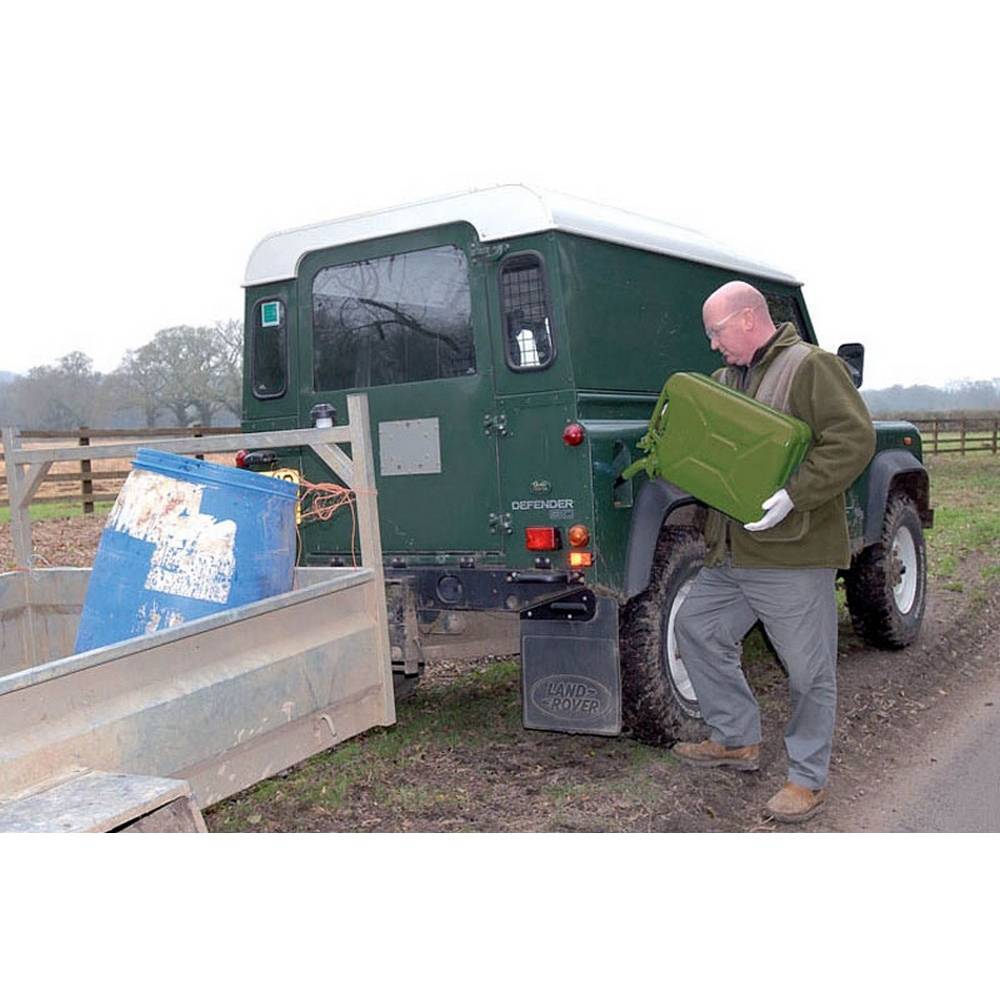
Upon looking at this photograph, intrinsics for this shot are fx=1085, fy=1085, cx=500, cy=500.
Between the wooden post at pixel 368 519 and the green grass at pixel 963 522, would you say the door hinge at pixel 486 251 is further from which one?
the green grass at pixel 963 522

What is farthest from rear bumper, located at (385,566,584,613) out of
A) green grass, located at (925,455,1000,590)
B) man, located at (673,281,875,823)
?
green grass, located at (925,455,1000,590)

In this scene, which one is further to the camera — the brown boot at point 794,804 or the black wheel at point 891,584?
the black wheel at point 891,584

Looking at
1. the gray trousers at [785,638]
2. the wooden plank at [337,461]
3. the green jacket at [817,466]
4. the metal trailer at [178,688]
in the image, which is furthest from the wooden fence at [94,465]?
the wooden plank at [337,461]

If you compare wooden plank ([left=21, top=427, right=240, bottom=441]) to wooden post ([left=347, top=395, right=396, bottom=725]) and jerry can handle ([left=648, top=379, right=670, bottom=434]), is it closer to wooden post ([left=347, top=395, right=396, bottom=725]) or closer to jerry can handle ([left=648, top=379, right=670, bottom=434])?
jerry can handle ([left=648, top=379, right=670, bottom=434])

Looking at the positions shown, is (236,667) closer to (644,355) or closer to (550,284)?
(550,284)

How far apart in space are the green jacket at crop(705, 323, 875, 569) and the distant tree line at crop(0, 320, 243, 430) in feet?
72.6

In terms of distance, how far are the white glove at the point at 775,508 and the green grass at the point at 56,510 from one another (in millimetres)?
13955

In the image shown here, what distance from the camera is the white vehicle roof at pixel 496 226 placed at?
4.69 metres

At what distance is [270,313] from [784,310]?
322 cm

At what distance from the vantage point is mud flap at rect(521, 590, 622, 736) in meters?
4.79

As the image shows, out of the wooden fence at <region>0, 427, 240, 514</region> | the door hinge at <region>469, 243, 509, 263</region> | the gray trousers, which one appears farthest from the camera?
the wooden fence at <region>0, 427, 240, 514</region>

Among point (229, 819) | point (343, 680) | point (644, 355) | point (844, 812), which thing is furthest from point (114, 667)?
point (644, 355)

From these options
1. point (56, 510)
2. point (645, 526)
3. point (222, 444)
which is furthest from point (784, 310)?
point (56, 510)

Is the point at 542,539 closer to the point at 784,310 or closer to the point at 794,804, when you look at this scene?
the point at 794,804
